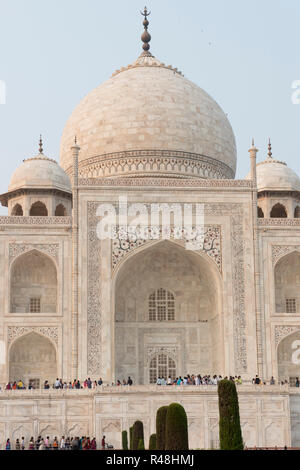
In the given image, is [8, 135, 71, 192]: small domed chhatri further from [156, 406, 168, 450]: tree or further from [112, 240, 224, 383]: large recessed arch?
[156, 406, 168, 450]: tree

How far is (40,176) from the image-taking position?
2564cm

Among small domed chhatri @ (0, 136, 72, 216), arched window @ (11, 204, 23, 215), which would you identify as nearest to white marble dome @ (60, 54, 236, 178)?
small domed chhatri @ (0, 136, 72, 216)

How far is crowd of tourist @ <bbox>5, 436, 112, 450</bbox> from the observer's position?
1916 centimetres

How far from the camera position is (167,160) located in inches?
1050

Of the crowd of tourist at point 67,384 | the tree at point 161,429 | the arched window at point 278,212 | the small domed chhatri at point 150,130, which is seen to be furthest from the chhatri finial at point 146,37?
the tree at point 161,429

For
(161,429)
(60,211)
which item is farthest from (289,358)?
(161,429)

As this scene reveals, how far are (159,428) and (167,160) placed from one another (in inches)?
539

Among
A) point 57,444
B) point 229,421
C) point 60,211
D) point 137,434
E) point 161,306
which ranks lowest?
point 57,444

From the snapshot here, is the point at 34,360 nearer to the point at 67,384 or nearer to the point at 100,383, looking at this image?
the point at 67,384

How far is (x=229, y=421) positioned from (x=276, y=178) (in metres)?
14.4

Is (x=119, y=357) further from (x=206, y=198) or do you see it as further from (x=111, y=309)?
(x=206, y=198)

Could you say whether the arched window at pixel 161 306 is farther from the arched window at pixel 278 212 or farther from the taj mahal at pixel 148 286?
the arched window at pixel 278 212

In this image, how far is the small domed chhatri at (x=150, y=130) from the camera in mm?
26766
